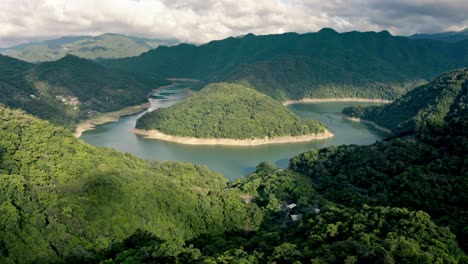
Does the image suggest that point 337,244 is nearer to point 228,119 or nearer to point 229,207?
point 229,207

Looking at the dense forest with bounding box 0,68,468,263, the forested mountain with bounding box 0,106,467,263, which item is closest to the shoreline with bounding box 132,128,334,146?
the dense forest with bounding box 0,68,468,263

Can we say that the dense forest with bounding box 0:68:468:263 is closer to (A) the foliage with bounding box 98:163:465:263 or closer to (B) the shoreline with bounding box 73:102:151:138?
(A) the foliage with bounding box 98:163:465:263

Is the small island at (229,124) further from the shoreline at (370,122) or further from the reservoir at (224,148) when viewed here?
the shoreline at (370,122)

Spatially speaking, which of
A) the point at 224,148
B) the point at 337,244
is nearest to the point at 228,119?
the point at 224,148

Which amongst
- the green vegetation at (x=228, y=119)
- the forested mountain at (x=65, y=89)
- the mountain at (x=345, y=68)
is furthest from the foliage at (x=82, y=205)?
the mountain at (x=345, y=68)

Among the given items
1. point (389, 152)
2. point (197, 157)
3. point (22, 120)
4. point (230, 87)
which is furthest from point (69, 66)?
point (389, 152)

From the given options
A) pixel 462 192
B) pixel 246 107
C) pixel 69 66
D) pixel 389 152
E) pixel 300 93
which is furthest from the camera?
pixel 300 93

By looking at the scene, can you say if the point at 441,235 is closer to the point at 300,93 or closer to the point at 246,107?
the point at 246,107
